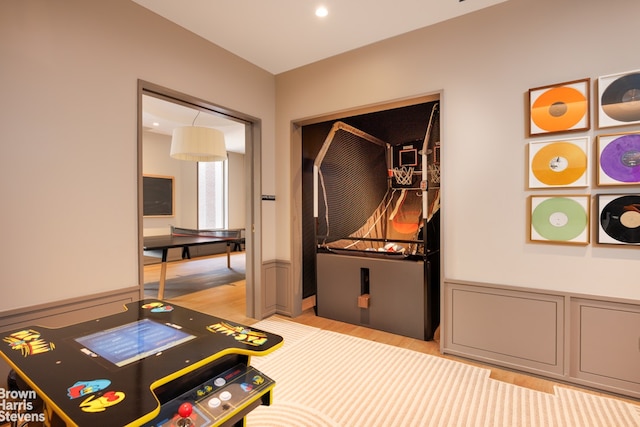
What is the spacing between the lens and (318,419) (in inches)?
71.0

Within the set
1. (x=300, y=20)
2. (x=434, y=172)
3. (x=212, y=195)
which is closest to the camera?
(x=300, y=20)

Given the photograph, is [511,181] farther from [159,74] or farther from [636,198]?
[159,74]

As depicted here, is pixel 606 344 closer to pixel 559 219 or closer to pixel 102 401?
pixel 559 219

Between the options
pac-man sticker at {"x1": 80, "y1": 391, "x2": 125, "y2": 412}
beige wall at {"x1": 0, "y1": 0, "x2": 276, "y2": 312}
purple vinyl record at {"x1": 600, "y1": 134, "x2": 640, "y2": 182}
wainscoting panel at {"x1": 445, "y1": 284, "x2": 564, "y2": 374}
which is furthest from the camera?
wainscoting panel at {"x1": 445, "y1": 284, "x2": 564, "y2": 374}

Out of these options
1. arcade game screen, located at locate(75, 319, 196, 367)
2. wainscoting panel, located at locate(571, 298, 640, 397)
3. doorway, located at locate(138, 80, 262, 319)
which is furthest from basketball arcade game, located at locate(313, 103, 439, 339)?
arcade game screen, located at locate(75, 319, 196, 367)

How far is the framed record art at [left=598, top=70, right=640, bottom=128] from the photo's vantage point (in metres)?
1.95

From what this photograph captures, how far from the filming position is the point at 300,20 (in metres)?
2.58

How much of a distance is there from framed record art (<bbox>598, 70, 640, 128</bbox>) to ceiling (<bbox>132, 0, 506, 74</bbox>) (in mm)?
974

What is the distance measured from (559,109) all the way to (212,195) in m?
7.58

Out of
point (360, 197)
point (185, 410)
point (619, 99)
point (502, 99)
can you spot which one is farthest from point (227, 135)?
point (185, 410)

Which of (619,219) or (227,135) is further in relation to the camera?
(227,135)

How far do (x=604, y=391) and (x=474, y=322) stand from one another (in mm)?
831

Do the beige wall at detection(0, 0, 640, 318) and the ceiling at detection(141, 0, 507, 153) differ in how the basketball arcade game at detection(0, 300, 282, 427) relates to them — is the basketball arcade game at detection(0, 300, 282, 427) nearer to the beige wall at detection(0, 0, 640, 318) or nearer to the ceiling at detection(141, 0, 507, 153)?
the beige wall at detection(0, 0, 640, 318)

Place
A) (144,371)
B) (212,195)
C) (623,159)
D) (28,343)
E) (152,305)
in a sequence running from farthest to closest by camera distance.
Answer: (212,195) < (623,159) < (152,305) < (28,343) < (144,371)
